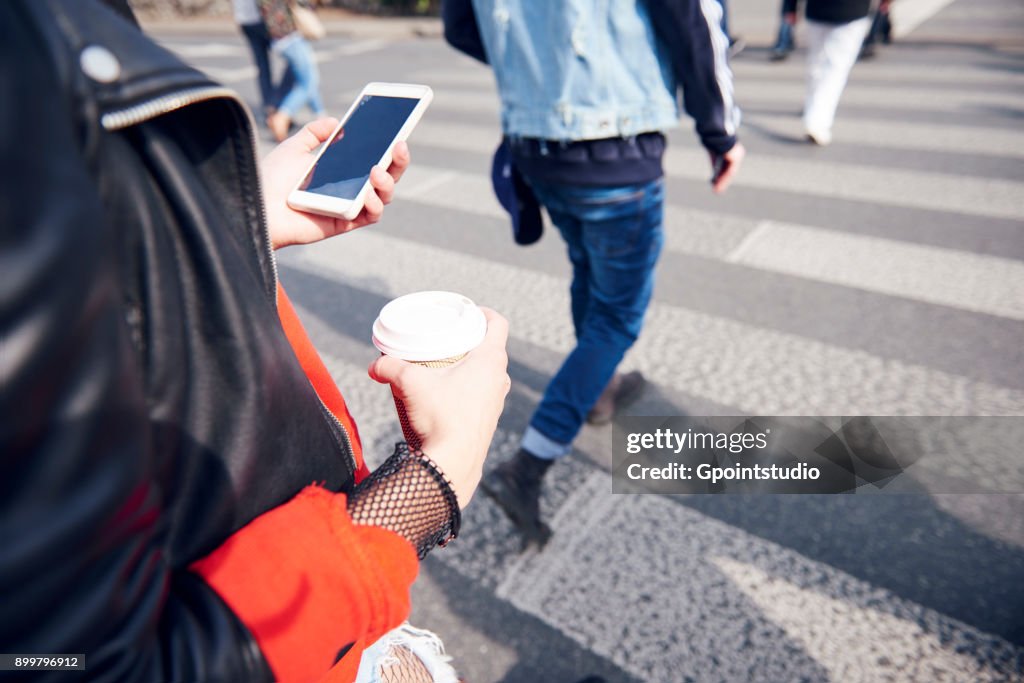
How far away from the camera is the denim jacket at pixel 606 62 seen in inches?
74.9

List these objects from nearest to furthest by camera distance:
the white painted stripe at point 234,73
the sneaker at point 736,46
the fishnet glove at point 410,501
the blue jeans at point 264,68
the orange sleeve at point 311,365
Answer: the fishnet glove at point 410,501, the orange sleeve at point 311,365, the blue jeans at point 264,68, the sneaker at point 736,46, the white painted stripe at point 234,73

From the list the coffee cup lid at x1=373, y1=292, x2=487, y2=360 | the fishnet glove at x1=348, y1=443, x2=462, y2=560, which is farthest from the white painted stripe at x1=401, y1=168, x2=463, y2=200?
the fishnet glove at x1=348, y1=443, x2=462, y2=560

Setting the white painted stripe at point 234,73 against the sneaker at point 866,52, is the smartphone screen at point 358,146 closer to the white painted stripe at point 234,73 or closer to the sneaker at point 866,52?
the sneaker at point 866,52

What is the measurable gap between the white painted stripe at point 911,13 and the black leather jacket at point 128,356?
39.0 feet

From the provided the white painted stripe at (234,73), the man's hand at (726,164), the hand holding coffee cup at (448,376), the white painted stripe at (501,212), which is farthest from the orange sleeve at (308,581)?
the white painted stripe at (234,73)

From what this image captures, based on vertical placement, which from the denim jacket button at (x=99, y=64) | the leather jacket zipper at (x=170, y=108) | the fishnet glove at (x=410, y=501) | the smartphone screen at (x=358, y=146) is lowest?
the fishnet glove at (x=410, y=501)

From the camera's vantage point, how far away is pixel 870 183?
15.8 ft

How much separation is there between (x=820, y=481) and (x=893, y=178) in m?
3.35

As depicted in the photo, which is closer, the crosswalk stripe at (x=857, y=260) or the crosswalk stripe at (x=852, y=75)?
the crosswalk stripe at (x=857, y=260)

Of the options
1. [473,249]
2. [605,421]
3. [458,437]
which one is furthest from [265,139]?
[458,437]

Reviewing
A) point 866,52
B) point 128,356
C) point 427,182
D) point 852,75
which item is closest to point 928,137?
point 852,75

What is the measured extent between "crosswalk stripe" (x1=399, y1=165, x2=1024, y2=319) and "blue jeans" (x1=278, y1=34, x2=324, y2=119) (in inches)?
124

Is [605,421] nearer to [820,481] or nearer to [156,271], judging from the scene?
[820,481]

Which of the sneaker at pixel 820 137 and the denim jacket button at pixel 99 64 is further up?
the denim jacket button at pixel 99 64
